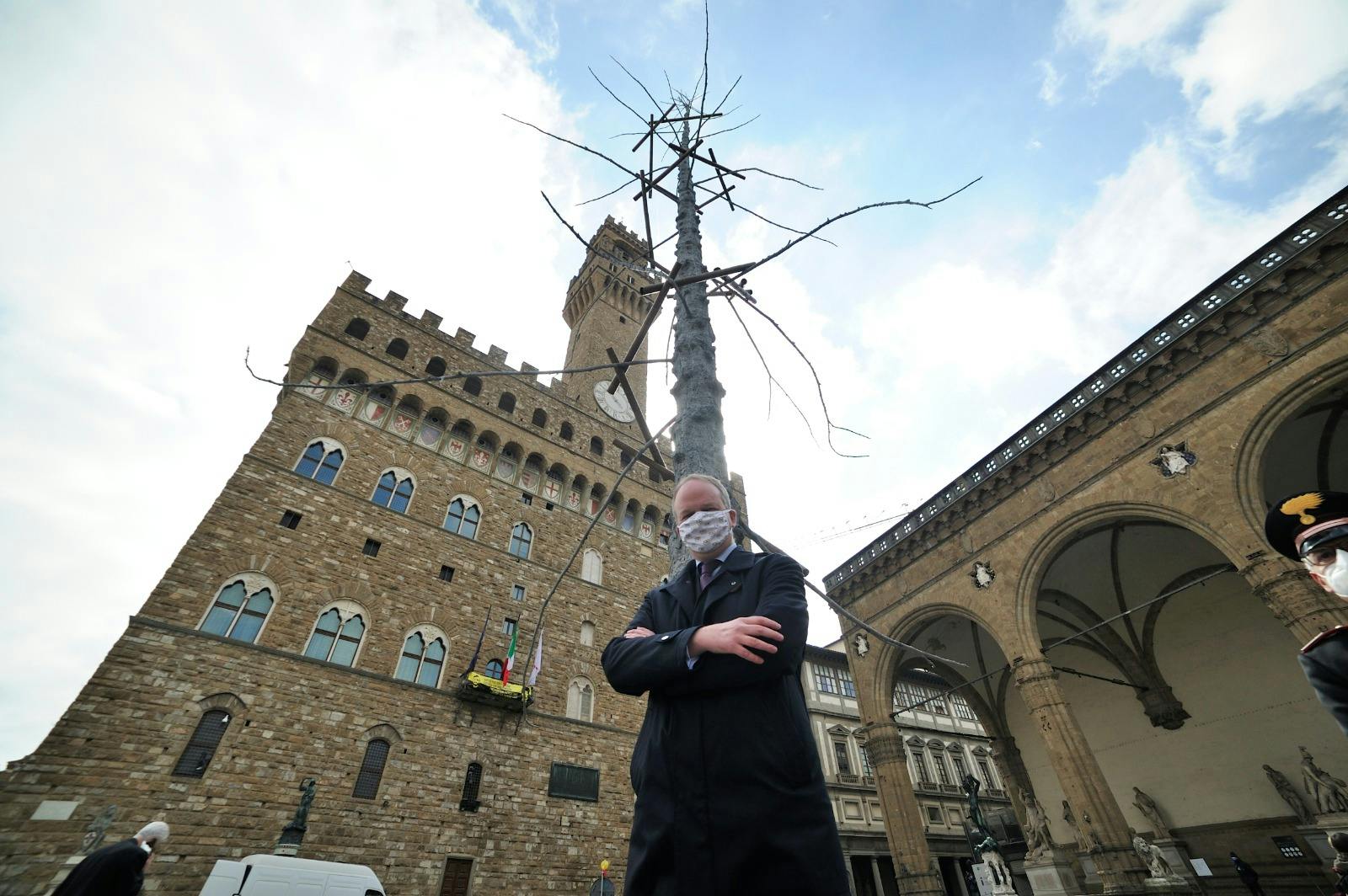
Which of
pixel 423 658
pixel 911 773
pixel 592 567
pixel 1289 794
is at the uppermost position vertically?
pixel 592 567

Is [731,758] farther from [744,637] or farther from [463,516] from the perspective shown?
[463,516]

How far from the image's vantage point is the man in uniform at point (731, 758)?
1391mm

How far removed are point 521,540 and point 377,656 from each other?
587 centimetres

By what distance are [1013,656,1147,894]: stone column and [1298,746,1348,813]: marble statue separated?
4.49m

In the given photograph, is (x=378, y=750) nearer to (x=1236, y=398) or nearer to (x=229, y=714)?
(x=229, y=714)

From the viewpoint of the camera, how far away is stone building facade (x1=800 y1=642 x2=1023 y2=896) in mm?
23219

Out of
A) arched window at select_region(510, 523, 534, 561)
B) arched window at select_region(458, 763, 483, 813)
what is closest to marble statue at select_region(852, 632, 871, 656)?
arched window at select_region(458, 763, 483, 813)

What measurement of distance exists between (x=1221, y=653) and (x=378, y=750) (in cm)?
2099

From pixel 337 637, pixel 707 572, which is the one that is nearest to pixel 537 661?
pixel 337 637

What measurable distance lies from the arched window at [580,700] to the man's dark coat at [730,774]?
17.2 metres

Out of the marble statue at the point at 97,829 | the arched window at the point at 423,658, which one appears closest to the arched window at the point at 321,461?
the arched window at the point at 423,658

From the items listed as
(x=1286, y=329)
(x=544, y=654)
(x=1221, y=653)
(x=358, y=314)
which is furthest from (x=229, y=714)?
(x=1221, y=653)

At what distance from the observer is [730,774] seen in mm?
1522

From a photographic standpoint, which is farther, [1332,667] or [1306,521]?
[1306,521]
